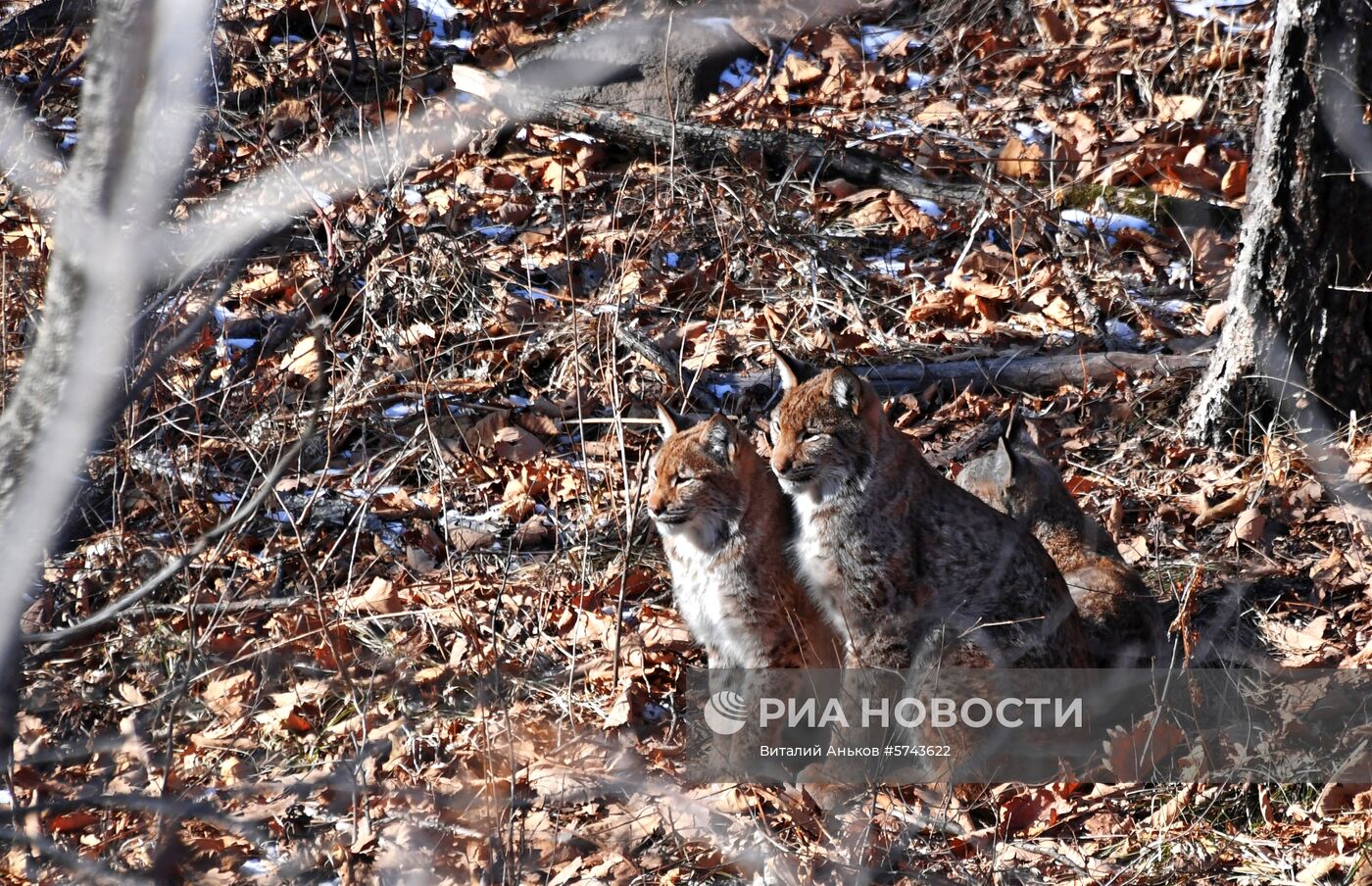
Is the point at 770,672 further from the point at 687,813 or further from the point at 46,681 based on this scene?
the point at 46,681

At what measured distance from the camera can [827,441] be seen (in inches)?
187

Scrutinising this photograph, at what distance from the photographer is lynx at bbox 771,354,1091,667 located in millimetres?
4699

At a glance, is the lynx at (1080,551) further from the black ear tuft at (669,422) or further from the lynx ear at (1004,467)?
the black ear tuft at (669,422)

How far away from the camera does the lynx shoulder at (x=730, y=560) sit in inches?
189

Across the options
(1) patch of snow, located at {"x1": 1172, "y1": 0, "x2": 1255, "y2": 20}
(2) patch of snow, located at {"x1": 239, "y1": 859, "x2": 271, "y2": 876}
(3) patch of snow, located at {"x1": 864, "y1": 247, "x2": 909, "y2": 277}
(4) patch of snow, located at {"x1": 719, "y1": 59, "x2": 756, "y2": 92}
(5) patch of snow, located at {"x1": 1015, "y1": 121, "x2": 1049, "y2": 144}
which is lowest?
(2) patch of snow, located at {"x1": 239, "y1": 859, "x2": 271, "y2": 876}

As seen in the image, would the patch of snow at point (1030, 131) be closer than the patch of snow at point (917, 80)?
Yes

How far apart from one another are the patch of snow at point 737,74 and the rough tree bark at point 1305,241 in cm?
388

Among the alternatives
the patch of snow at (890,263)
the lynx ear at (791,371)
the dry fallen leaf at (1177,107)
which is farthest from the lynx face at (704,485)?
the dry fallen leaf at (1177,107)

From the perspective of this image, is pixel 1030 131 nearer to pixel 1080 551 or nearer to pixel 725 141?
pixel 725 141

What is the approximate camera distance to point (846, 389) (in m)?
4.74

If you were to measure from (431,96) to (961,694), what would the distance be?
5533 millimetres

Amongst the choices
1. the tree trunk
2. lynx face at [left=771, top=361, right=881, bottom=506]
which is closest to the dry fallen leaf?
lynx face at [left=771, top=361, right=881, bottom=506]

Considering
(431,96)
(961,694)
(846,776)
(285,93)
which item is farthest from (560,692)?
(285,93)

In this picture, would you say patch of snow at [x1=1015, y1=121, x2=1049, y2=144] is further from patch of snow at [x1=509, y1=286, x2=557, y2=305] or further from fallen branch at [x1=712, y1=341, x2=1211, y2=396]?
patch of snow at [x1=509, y1=286, x2=557, y2=305]
